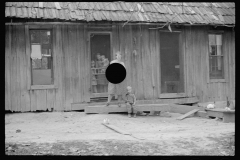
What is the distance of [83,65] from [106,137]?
5.20m

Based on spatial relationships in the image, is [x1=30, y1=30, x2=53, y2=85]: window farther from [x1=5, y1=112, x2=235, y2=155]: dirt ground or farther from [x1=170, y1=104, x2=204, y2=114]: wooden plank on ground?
[x1=170, y1=104, x2=204, y2=114]: wooden plank on ground

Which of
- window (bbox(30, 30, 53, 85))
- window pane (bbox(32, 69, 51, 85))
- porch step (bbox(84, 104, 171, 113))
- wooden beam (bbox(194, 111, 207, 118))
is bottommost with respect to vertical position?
wooden beam (bbox(194, 111, 207, 118))

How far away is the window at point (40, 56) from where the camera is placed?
11.3 m

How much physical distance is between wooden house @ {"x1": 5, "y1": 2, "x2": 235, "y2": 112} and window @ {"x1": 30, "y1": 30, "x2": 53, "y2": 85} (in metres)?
0.04

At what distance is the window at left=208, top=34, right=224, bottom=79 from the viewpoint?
13.9 metres

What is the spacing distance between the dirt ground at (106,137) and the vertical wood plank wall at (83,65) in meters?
0.87

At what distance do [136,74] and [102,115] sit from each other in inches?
108

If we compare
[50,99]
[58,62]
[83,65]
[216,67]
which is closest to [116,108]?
[83,65]

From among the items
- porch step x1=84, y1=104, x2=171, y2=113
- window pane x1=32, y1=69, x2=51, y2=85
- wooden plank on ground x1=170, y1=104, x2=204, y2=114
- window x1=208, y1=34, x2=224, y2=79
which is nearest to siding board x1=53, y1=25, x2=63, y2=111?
window pane x1=32, y1=69, x2=51, y2=85

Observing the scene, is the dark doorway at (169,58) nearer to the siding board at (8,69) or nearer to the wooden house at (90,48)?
the wooden house at (90,48)

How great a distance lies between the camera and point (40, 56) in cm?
1129

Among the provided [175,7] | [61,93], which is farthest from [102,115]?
[175,7]

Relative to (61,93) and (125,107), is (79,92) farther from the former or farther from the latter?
(125,107)

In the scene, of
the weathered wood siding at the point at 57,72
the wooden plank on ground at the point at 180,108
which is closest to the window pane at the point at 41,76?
the weathered wood siding at the point at 57,72
